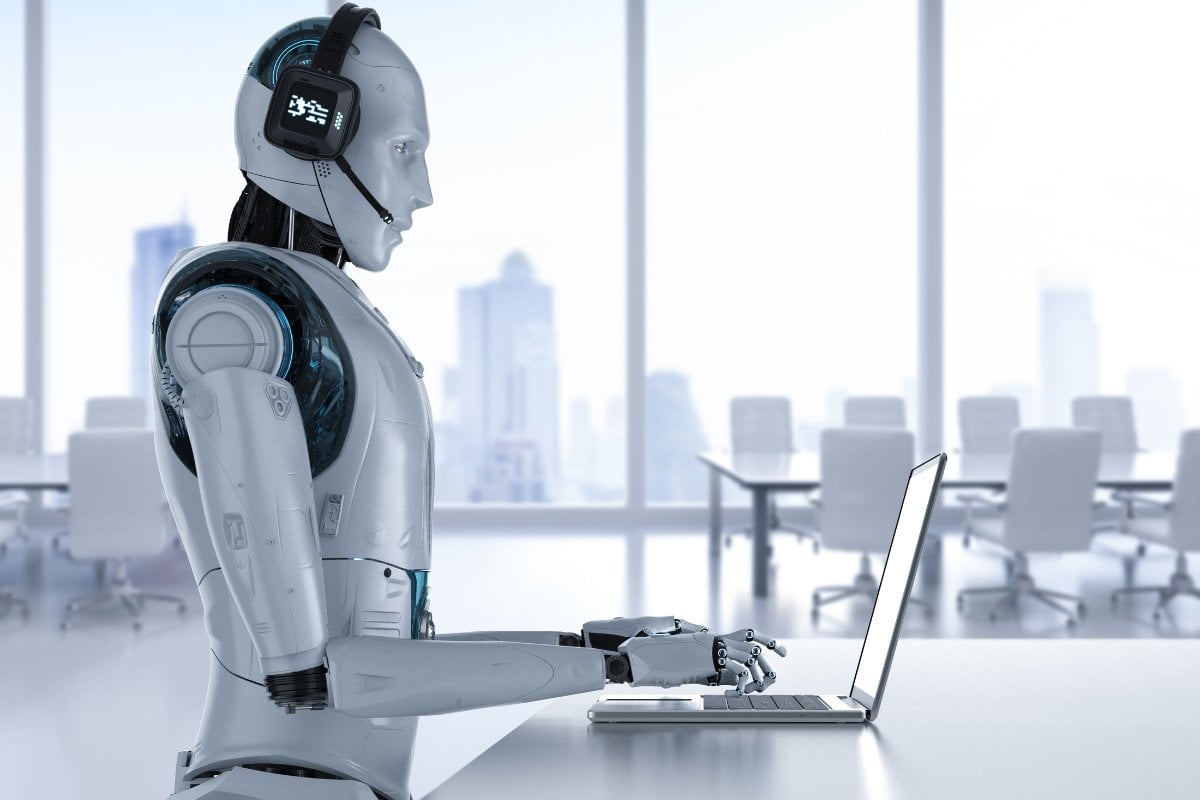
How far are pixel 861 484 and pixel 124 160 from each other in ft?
20.1

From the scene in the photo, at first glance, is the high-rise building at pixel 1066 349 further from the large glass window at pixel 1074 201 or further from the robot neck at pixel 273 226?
the robot neck at pixel 273 226

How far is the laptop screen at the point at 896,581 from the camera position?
4.10ft

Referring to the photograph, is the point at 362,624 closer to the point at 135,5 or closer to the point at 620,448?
the point at 620,448

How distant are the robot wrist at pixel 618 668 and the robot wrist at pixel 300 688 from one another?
270mm

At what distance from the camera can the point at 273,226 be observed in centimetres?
111

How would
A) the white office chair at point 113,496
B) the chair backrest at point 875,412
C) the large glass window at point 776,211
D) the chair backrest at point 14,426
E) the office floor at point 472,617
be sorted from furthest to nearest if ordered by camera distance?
the large glass window at point 776,211 → the chair backrest at point 875,412 → the chair backrest at point 14,426 → the white office chair at point 113,496 → the office floor at point 472,617

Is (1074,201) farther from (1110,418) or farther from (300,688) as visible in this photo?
(300,688)

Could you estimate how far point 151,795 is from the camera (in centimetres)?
281

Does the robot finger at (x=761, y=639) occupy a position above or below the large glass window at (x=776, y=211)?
below

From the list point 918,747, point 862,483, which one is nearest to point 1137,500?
point 862,483

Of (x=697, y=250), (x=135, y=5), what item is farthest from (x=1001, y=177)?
(x=135, y=5)

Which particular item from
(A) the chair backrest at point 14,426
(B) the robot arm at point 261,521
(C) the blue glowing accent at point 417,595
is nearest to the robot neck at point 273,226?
(B) the robot arm at point 261,521

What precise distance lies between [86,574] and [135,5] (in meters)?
4.46

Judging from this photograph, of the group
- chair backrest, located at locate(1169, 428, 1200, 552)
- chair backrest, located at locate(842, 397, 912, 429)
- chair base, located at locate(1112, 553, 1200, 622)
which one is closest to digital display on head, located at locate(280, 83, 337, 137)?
chair backrest, located at locate(1169, 428, 1200, 552)
